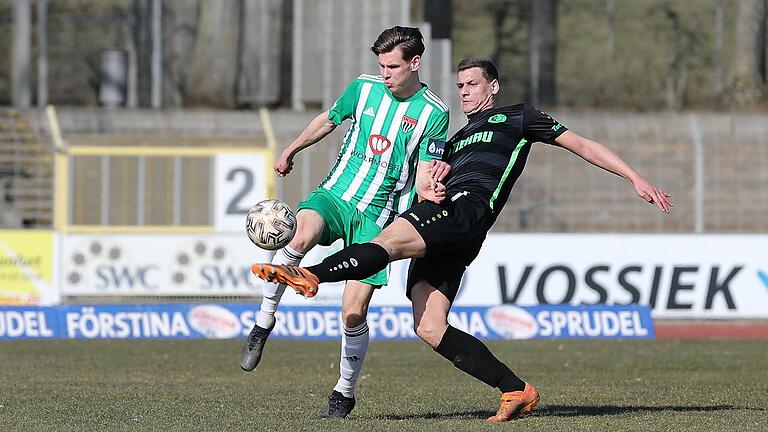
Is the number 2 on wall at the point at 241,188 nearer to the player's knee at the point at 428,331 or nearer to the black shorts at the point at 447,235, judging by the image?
the black shorts at the point at 447,235

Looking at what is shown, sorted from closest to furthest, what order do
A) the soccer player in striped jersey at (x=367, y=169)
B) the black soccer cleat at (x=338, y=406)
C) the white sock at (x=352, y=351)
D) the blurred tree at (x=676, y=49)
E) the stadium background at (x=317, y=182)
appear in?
1. the soccer player in striped jersey at (x=367, y=169)
2. the black soccer cleat at (x=338, y=406)
3. the white sock at (x=352, y=351)
4. the stadium background at (x=317, y=182)
5. the blurred tree at (x=676, y=49)

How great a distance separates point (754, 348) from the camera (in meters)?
15.3

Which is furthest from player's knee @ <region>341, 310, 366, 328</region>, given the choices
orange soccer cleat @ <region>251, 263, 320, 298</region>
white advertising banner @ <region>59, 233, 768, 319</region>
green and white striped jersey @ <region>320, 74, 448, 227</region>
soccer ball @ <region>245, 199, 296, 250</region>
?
white advertising banner @ <region>59, 233, 768, 319</region>

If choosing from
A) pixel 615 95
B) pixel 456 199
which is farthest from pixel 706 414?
pixel 615 95

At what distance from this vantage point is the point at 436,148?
813 centimetres

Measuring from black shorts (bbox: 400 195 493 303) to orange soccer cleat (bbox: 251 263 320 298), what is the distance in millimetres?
858

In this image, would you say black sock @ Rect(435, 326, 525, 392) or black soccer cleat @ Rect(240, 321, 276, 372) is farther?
black soccer cleat @ Rect(240, 321, 276, 372)

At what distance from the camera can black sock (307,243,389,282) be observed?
727cm

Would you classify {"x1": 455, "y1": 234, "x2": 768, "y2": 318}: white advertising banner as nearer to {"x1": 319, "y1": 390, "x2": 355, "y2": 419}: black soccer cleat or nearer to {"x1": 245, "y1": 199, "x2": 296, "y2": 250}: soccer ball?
{"x1": 319, "y1": 390, "x2": 355, "y2": 419}: black soccer cleat

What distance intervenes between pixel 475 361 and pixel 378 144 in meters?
1.36

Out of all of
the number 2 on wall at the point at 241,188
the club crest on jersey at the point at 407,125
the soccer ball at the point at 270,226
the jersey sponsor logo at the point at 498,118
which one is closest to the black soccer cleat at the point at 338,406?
the soccer ball at the point at 270,226

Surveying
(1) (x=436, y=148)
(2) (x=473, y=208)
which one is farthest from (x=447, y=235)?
(1) (x=436, y=148)

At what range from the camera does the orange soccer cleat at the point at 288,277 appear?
274 inches

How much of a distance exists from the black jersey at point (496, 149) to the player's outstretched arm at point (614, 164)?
0.10m
